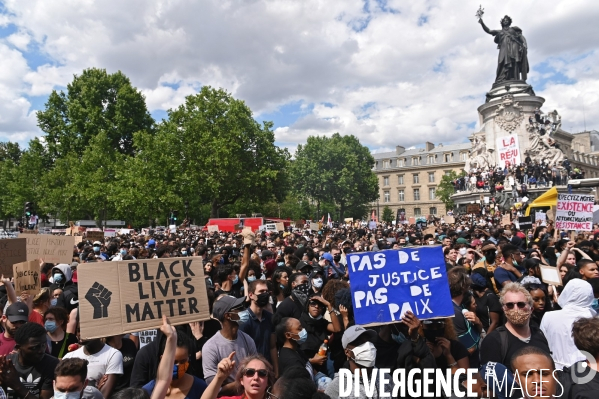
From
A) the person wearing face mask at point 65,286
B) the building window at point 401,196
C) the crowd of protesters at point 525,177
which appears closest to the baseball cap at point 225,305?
the person wearing face mask at point 65,286

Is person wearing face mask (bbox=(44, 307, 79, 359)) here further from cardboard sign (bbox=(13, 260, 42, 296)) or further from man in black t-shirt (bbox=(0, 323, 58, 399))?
cardboard sign (bbox=(13, 260, 42, 296))

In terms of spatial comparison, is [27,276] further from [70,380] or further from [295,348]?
[295,348]

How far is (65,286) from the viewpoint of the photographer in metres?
6.60

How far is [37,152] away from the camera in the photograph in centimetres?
4575

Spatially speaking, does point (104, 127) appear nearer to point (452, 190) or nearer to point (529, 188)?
point (529, 188)

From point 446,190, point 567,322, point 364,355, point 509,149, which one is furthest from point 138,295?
point 446,190

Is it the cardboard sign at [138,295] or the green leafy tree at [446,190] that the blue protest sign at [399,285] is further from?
the green leafy tree at [446,190]

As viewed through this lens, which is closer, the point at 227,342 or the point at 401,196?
the point at 227,342

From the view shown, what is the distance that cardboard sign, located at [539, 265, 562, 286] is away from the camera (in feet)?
19.4

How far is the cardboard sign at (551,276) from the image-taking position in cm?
592

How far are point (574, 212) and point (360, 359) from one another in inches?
408

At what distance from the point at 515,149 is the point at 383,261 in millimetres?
30887

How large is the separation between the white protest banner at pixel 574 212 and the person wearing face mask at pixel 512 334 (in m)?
8.82

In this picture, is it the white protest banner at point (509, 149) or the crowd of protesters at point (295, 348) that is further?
the white protest banner at point (509, 149)
